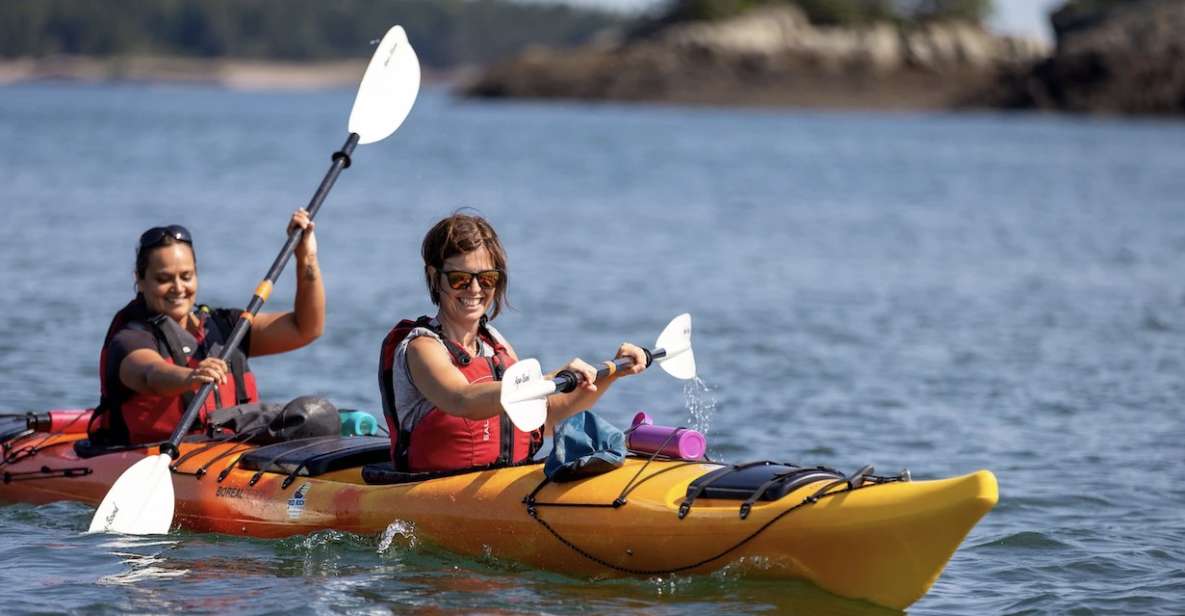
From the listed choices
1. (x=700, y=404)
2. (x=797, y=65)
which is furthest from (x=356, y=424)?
(x=797, y=65)

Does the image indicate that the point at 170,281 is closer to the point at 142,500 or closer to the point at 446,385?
the point at 142,500

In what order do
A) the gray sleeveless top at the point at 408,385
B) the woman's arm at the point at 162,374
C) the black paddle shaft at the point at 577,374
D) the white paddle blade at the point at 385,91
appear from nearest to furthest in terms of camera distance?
1. the black paddle shaft at the point at 577,374
2. the gray sleeveless top at the point at 408,385
3. the woman's arm at the point at 162,374
4. the white paddle blade at the point at 385,91

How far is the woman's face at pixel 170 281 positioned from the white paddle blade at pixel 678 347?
187 cm

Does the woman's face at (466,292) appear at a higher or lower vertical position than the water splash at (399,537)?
higher

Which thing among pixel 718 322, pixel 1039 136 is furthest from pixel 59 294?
pixel 1039 136

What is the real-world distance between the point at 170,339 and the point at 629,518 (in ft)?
6.87

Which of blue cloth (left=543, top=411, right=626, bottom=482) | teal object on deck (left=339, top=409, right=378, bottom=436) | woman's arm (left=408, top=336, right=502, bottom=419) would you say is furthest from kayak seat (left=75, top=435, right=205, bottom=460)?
blue cloth (left=543, top=411, right=626, bottom=482)

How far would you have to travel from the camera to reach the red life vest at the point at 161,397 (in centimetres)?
659

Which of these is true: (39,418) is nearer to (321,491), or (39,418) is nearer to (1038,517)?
(321,491)

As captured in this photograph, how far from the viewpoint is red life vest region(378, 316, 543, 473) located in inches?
227

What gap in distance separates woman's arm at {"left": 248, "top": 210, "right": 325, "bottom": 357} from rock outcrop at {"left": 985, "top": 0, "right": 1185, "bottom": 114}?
178 feet

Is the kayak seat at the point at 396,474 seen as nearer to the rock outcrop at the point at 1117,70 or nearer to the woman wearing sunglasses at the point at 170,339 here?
the woman wearing sunglasses at the point at 170,339

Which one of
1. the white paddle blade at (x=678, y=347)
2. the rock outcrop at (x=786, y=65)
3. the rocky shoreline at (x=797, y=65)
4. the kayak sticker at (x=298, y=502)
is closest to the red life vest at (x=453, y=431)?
the kayak sticker at (x=298, y=502)

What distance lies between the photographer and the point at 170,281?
6574 mm
